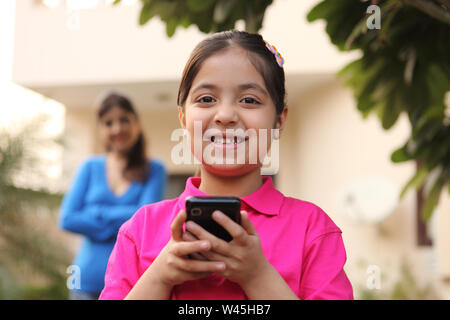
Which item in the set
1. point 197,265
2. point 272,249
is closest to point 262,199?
point 272,249

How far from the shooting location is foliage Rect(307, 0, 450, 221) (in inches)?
57.3

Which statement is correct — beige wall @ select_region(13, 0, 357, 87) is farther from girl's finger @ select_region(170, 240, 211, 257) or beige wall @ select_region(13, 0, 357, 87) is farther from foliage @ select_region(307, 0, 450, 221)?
girl's finger @ select_region(170, 240, 211, 257)

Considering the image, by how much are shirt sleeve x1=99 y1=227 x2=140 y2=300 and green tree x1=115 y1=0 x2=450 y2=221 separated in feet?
2.30

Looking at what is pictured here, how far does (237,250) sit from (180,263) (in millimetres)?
81

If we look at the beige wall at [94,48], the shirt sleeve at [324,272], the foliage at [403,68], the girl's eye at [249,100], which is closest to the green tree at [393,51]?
the foliage at [403,68]

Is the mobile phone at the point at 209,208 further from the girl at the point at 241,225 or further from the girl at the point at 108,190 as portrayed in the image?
the girl at the point at 108,190

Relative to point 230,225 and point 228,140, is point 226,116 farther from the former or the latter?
point 230,225

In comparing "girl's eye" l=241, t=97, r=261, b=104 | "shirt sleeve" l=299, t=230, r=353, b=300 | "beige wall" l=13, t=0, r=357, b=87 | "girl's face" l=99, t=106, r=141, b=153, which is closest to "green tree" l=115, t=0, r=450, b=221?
"girl's eye" l=241, t=97, r=261, b=104

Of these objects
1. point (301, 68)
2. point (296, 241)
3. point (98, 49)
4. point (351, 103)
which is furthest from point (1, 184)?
point (296, 241)

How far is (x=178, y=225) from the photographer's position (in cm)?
77

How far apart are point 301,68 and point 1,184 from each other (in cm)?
325

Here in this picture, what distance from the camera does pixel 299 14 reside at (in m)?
5.98

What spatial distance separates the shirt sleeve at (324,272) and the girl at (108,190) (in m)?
1.13

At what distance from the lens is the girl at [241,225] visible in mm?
809
